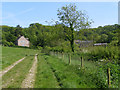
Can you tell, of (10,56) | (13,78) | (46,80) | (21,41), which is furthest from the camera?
(21,41)

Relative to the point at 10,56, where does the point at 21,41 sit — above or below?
above

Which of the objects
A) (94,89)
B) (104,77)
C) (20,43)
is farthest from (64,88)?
(20,43)

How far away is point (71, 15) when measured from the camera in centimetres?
3372

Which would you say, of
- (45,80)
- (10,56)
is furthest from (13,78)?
(10,56)

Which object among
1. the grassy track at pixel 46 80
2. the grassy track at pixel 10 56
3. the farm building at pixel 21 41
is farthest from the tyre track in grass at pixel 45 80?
the farm building at pixel 21 41

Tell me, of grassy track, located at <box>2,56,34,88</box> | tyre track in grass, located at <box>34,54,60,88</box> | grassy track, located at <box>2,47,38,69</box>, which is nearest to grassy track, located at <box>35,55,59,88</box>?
tyre track in grass, located at <box>34,54,60,88</box>

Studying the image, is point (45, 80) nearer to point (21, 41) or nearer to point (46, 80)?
point (46, 80)

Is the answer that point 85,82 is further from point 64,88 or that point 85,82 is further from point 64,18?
point 64,18

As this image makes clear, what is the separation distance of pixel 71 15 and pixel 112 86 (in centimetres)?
2889

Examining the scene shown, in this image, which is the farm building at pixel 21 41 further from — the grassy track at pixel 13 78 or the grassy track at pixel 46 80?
the grassy track at pixel 46 80

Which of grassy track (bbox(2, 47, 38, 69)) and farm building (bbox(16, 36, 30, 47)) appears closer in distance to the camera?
grassy track (bbox(2, 47, 38, 69))

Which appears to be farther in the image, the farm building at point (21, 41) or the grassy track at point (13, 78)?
the farm building at point (21, 41)

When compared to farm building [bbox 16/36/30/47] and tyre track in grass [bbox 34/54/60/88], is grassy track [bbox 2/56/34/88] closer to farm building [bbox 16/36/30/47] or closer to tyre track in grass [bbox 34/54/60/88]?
tyre track in grass [bbox 34/54/60/88]

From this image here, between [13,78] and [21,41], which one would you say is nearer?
[13,78]
